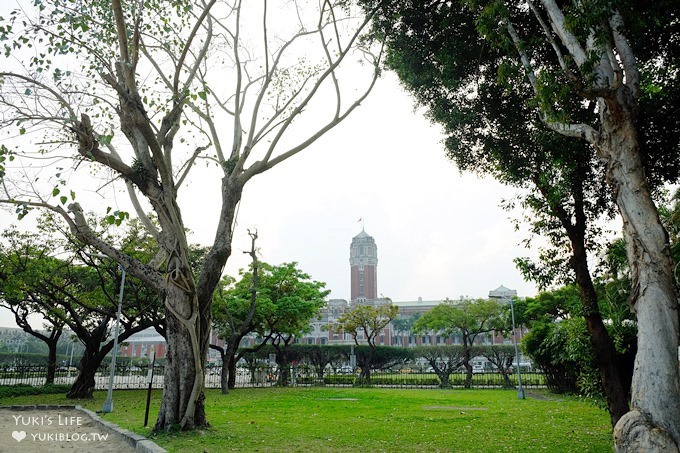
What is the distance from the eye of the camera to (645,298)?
507 cm

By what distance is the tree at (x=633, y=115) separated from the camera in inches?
190

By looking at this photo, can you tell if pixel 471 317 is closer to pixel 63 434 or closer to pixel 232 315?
pixel 232 315

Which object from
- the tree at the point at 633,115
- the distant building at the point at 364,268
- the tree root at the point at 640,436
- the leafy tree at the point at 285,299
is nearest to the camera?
the tree root at the point at 640,436

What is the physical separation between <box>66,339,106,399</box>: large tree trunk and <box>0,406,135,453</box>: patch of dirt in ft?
16.0

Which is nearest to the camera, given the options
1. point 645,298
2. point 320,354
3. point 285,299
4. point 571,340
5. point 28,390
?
point 645,298

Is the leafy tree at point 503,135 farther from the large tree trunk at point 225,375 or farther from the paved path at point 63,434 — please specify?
the large tree trunk at point 225,375

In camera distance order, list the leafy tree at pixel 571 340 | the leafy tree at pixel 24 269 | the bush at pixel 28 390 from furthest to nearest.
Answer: the bush at pixel 28 390, the leafy tree at pixel 24 269, the leafy tree at pixel 571 340

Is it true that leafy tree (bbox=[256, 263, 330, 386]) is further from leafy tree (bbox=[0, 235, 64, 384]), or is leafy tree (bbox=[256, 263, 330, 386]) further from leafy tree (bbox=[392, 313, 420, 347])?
leafy tree (bbox=[392, 313, 420, 347])

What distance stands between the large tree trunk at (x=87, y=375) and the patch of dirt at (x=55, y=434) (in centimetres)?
486

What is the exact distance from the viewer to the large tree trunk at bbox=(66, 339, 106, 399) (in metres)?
17.9

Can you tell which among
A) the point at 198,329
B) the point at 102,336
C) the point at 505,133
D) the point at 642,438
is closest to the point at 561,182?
the point at 505,133

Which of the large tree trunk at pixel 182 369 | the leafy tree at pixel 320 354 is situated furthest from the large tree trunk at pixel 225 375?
the leafy tree at pixel 320 354

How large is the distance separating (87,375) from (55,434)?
1024 cm

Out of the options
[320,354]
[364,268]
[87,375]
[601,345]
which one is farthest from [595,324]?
[364,268]
